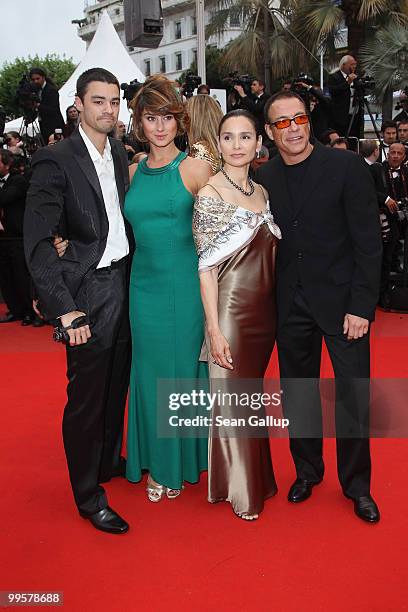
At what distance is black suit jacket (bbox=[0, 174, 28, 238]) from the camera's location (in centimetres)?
658

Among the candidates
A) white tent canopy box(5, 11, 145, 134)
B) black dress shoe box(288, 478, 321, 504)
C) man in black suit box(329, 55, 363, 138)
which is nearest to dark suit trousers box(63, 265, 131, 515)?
black dress shoe box(288, 478, 321, 504)

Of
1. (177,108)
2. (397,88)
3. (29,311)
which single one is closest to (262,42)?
(397,88)

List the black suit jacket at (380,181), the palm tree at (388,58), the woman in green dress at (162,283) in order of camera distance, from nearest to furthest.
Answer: the woman in green dress at (162,283) < the black suit jacket at (380,181) < the palm tree at (388,58)

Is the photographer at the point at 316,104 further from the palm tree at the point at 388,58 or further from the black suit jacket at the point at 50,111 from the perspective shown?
the palm tree at the point at 388,58

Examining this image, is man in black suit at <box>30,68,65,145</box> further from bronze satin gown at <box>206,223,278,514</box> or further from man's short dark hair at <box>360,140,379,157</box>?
bronze satin gown at <box>206,223,278,514</box>

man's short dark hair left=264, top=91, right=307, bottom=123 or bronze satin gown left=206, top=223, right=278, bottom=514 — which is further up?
man's short dark hair left=264, top=91, right=307, bottom=123

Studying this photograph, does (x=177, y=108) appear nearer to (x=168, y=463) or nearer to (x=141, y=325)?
(x=141, y=325)

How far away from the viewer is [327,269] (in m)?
2.64

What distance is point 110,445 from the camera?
313 cm

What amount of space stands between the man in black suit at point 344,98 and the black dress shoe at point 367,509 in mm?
5891

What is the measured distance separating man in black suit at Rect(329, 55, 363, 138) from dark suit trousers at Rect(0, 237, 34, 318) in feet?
13.5

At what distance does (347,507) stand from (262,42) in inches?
815

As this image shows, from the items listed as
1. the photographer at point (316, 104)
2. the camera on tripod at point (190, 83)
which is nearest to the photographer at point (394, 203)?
the photographer at point (316, 104)

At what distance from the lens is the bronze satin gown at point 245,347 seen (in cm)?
258
